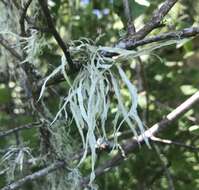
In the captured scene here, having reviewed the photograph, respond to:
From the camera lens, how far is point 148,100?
1468 mm

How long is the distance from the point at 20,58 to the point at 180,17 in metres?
0.63

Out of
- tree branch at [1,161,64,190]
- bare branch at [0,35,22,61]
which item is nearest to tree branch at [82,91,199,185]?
tree branch at [1,161,64,190]

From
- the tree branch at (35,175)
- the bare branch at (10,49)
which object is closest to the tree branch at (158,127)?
the tree branch at (35,175)

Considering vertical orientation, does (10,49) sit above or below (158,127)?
above

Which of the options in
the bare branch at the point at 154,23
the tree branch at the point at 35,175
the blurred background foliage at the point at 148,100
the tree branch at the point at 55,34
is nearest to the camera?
the tree branch at the point at 55,34

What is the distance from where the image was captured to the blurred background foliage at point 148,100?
136 centimetres

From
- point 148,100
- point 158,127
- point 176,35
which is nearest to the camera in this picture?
point 176,35

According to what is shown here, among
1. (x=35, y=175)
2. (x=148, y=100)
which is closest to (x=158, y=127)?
(x=35, y=175)

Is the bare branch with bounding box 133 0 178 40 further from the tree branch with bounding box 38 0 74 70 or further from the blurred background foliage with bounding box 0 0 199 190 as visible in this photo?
the blurred background foliage with bounding box 0 0 199 190

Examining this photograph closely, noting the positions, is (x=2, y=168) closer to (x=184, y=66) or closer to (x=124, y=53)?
(x=124, y=53)

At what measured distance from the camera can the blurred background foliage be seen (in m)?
1.36

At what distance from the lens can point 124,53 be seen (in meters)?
0.71

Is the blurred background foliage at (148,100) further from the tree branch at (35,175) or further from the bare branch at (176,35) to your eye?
the bare branch at (176,35)

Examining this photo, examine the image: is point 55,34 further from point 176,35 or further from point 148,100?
point 148,100
